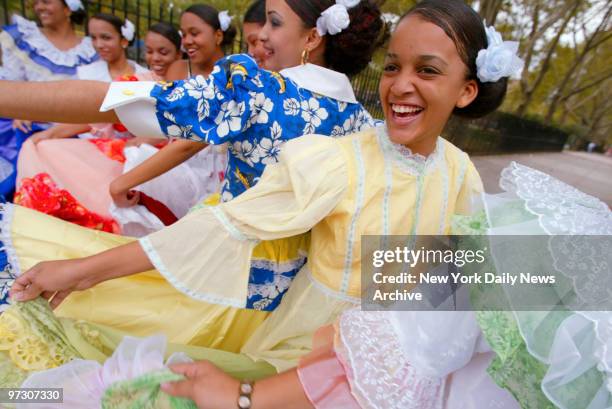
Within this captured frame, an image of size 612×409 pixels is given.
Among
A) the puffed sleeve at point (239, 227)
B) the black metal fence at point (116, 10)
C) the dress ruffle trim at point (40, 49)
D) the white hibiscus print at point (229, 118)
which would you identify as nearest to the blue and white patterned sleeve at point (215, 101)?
the white hibiscus print at point (229, 118)

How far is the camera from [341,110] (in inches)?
65.9

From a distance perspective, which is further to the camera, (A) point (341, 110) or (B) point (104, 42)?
(B) point (104, 42)

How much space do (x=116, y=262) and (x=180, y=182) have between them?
157 centimetres

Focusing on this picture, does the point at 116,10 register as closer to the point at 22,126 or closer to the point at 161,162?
the point at 22,126

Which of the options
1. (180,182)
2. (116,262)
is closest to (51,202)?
(180,182)

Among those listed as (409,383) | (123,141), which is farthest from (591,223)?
(123,141)

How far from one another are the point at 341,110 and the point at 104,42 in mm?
2841


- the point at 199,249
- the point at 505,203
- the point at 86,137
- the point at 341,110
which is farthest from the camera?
the point at 86,137

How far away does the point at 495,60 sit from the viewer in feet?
4.17

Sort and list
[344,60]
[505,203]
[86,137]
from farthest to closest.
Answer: [86,137]
[344,60]
[505,203]

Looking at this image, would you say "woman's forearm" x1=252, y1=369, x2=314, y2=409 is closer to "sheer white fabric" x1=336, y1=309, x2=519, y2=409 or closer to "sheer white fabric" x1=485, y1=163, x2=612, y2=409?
"sheer white fabric" x1=336, y1=309, x2=519, y2=409

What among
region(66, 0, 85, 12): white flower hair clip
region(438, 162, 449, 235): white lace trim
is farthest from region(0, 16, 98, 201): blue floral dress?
region(438, 162, 449, 235): white lace trim

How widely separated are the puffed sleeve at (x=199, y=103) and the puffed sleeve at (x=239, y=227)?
258mm

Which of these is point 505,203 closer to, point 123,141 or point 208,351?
point 208,351
